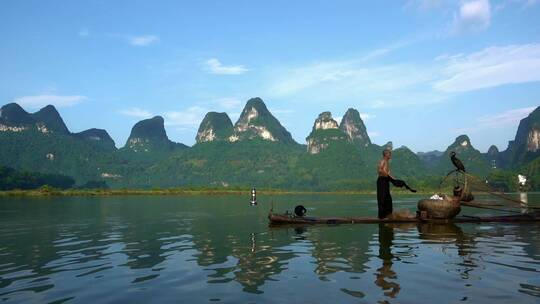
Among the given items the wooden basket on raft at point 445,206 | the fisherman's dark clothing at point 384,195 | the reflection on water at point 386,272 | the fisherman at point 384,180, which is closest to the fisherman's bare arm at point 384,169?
the fisherman at point 384,180

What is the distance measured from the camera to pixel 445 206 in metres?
17.9

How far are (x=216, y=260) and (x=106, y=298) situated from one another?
160 inches

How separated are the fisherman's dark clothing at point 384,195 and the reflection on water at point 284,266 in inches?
47.2

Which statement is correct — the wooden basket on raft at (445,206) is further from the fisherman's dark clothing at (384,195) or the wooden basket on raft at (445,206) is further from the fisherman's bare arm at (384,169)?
the fisherman's bare arm at (384,169)

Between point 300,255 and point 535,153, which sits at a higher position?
point 535,153

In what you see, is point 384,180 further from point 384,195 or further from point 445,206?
point 445,206

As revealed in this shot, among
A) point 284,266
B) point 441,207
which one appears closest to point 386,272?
point 284,266

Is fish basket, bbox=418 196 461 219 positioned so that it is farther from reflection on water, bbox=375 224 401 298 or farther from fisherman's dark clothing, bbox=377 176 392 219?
reflection on water, bbox=375 224 401 298

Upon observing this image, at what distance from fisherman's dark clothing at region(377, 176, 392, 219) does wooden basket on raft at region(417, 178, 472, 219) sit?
1.54 meters

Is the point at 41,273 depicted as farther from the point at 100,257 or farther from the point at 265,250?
the point at 265,250

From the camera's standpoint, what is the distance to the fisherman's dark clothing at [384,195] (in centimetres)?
1730

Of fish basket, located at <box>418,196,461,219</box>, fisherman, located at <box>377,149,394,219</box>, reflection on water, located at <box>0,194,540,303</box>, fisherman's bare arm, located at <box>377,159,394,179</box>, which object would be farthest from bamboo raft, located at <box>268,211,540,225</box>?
fisherman's bare arm, located at <box>377,159,394,179</box>

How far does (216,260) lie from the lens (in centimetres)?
1119

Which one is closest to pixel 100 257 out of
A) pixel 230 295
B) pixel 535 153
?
pixel 230 295
